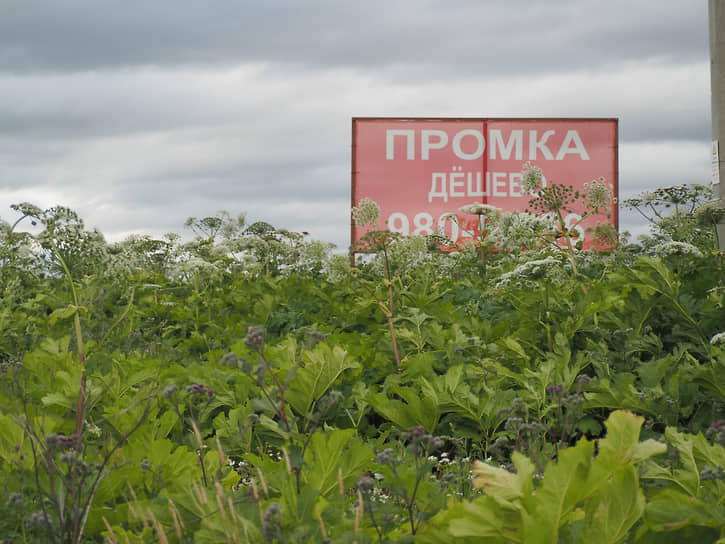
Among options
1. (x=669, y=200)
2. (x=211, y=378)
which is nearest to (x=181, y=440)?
(x=211, y=378)

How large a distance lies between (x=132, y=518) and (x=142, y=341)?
4.55 m

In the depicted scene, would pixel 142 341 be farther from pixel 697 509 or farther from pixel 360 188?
pixel 360 188

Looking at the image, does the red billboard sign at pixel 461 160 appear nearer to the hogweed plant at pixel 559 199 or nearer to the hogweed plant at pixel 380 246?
the hogweed plant at pixel 559 199

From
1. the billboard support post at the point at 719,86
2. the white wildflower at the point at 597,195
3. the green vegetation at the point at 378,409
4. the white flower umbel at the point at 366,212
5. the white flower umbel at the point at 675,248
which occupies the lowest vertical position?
the green vegetation at the point at 378,409

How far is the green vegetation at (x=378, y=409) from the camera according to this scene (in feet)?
4.86

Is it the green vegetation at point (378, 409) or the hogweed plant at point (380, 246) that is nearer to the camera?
the green vegetation at point (378, 409)

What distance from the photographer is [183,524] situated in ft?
5.42

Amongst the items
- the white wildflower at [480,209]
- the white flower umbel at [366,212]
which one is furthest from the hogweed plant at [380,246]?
the white wildflower at [480,209]

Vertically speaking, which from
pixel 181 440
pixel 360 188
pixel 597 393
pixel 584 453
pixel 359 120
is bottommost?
pixel 181 440

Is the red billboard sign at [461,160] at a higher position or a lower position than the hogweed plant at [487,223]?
higher

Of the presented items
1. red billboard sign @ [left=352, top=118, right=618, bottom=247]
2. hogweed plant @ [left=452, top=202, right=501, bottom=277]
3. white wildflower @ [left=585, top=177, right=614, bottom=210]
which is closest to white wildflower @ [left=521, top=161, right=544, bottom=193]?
white wildflower @ [left=585, top=177, right=614, bottom=210]

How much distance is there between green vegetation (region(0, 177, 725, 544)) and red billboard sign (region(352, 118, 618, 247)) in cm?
568

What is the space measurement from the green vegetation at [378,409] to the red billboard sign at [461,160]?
5.68 meters

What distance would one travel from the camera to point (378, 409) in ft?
11.1
